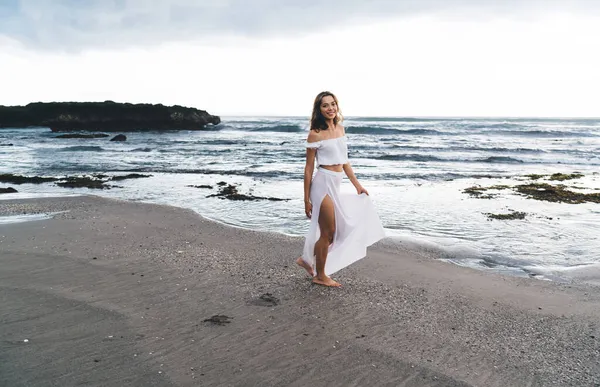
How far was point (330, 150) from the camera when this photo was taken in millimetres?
4668

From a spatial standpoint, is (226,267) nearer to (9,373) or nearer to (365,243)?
(365,243)

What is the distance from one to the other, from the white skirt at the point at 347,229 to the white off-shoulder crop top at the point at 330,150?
0.60ft

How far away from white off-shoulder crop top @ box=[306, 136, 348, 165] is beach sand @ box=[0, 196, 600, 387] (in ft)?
4.34

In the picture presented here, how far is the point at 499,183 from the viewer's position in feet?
47.0

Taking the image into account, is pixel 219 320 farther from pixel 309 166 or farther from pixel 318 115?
pixel 318 115

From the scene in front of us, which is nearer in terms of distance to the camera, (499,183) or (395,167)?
(499,183)

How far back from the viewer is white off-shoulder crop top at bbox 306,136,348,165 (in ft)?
15.3

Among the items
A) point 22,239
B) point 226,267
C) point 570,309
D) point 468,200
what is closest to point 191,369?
point 226,267

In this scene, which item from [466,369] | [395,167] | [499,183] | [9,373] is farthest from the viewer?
[395,167]

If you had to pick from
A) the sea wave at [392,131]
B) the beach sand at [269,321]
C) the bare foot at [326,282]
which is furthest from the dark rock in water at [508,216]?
the sea wave at [392,131]

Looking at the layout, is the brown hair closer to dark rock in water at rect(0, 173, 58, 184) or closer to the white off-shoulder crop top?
the white off-shoulder crop top

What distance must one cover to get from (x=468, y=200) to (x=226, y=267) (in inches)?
292

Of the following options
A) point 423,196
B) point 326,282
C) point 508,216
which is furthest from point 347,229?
point 423,196

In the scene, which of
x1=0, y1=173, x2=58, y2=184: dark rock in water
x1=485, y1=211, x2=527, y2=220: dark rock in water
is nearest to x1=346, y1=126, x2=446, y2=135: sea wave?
x1=485, y1=211, x2=527, y2=220: dark rock in water
